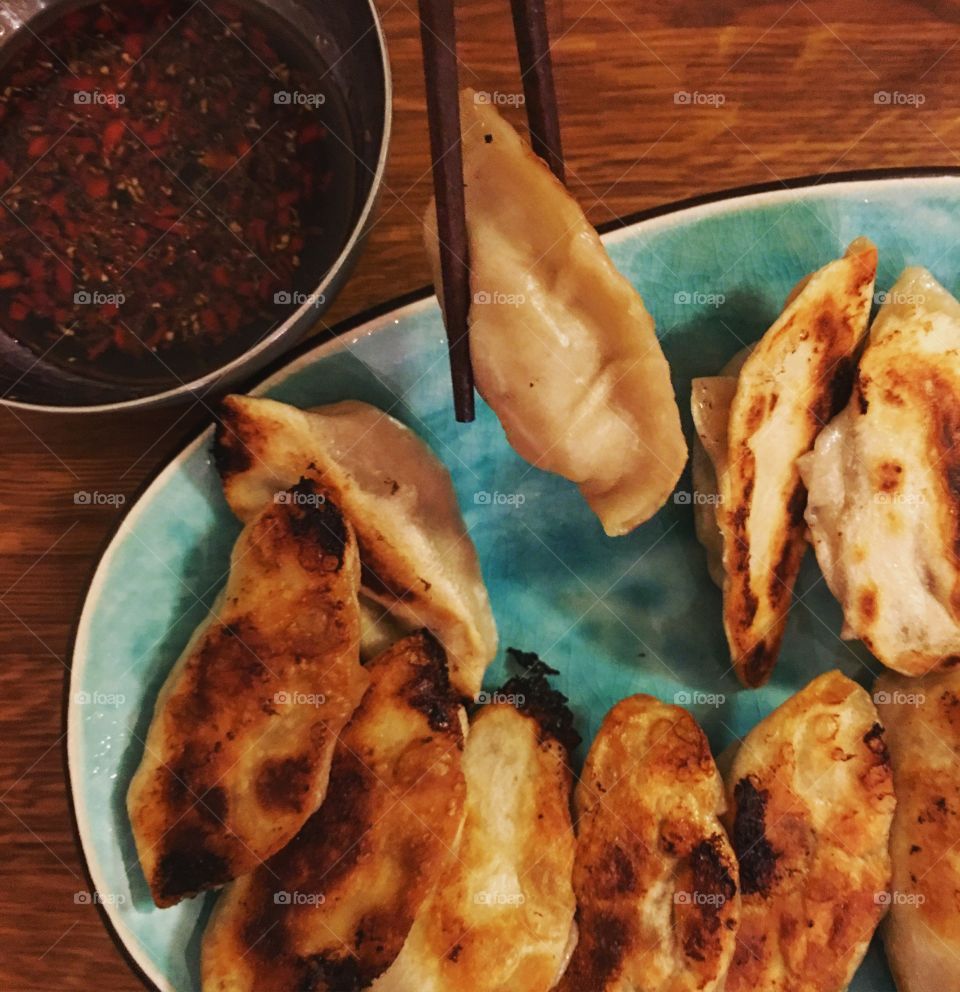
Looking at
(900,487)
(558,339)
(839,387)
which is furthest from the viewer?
(839,387)

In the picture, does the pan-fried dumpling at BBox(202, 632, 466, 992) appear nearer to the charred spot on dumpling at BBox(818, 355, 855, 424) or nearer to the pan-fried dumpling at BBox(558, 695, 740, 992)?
the pan-fried dumpling at BBox(558, 695, 740, 992)

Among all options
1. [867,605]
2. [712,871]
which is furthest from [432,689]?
[867,605]

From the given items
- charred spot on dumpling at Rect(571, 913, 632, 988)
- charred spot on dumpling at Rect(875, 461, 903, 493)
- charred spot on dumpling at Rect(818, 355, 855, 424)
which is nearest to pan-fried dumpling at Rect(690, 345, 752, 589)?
charred spot on dumpling at Rect(818, 355, 855, 424)

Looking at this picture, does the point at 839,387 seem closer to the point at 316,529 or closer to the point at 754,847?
the point at 754,847

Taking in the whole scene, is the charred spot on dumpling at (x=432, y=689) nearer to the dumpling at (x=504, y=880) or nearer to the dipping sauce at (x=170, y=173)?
the dumpling at (x=504, y=880)

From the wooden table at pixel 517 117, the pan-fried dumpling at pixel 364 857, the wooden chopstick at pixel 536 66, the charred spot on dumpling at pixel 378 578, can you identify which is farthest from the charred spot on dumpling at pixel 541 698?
the wooden chopstick at pixel 536 66

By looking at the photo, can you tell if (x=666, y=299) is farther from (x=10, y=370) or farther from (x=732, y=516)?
(x=10, y=370)

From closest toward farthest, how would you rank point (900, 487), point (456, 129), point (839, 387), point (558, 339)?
point (456, 129), point (558, 339), point (900, 487), point (839, 387)
